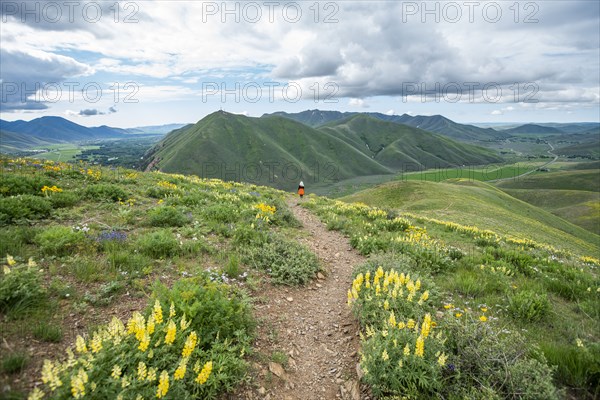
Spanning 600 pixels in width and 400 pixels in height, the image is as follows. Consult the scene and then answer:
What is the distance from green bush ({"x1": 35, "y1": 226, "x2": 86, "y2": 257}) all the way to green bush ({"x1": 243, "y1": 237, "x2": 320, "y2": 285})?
4.06 m

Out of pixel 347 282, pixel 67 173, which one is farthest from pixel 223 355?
pixel 67 173

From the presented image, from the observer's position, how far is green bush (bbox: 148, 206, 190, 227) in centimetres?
973

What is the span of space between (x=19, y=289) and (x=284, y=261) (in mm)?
5612

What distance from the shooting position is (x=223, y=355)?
14.7 feet

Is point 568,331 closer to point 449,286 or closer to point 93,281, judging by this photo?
point 449,286

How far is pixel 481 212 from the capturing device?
40.0 meters

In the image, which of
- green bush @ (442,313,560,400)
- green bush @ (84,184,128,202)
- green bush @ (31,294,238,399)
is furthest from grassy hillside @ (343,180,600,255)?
green bush @ (31,294,238,399)

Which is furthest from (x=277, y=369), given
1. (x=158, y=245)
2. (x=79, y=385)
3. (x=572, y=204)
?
(x=572, y=204)

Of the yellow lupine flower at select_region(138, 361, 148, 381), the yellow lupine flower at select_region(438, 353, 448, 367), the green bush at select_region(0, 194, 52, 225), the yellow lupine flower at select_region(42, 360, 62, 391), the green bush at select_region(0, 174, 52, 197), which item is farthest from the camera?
the green bush at select_region(0, 174, 52, 197)

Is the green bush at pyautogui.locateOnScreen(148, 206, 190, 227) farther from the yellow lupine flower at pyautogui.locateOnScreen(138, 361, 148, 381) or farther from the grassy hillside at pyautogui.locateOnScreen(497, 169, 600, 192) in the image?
the grassy hillside at pyautogui.locateOnScreen(497, 169, 600, 192)

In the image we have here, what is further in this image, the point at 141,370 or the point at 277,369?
the point at 277,369

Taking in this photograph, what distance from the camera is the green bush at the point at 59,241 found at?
257 inches

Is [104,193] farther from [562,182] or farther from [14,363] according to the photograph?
[562,182]

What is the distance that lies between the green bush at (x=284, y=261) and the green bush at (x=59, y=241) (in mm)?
4056
